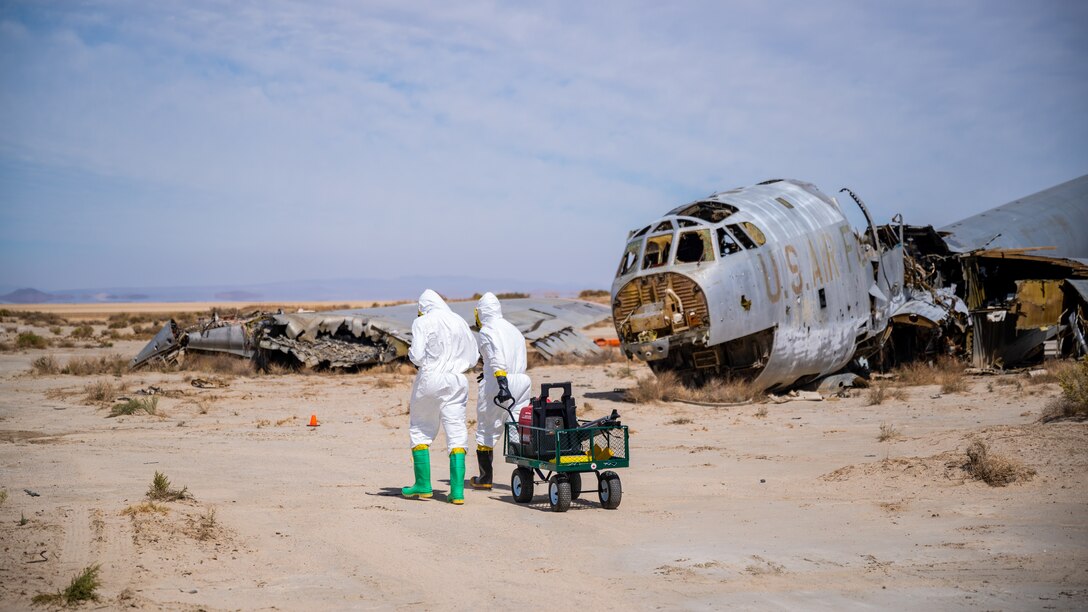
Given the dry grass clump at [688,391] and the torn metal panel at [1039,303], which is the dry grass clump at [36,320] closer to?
the dry grass clump at [688,391]

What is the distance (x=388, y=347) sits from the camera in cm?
2881

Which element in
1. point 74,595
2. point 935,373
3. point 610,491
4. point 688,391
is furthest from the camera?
point 935,373

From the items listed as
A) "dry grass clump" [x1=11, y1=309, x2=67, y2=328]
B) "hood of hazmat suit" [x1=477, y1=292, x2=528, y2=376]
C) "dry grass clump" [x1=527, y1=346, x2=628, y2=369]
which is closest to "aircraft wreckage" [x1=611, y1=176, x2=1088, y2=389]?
"hood of hazmat suit" [x1=477, y1=292, x2=528, y2=376]

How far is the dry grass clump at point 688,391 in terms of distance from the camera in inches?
766

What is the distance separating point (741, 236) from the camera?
1878 cm

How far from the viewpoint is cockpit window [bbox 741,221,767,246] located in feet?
61.5

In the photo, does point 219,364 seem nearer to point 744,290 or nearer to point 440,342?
point 744,290

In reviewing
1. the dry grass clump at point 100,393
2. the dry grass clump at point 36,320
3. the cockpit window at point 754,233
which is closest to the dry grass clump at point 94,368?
the dry grass clump at point 100,393

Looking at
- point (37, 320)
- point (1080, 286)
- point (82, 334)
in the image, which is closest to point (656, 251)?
point (1080, 286)

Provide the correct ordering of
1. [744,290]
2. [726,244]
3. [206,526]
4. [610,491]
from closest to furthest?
[206,526], [610,491], [744,290], [726,244]

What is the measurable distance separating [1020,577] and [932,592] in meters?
0.93

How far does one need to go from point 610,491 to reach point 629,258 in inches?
359

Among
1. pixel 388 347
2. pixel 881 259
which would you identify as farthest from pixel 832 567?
pixel 388 347

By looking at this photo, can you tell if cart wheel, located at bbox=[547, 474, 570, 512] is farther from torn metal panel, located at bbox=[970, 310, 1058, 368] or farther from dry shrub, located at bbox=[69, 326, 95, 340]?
dry shrub, located at bbox=[69, 326, 95, 340]
